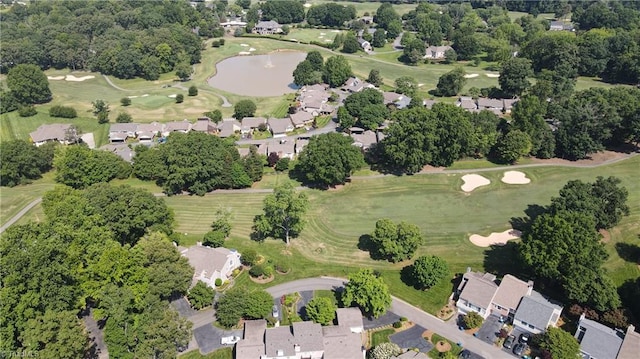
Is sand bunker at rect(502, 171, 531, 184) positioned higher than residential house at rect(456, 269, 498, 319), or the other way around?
sand bunker at rect(502, 171, 531, 184)

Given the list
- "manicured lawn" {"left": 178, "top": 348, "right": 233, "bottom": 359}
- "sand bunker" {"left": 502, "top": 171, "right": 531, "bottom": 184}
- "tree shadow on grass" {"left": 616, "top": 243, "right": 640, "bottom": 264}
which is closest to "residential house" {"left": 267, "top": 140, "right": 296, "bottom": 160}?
"sand bunker" {"left": 502, "top": 171, "right": 531, "bottom": 184}

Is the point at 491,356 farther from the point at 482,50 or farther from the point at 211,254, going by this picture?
the point at 482,50

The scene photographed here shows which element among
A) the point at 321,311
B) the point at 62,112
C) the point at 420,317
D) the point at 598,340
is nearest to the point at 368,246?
the point at 420,317

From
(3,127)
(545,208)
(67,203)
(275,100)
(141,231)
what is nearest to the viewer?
(67,203)

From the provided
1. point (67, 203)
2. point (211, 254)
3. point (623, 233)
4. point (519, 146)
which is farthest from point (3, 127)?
point (623, 233)

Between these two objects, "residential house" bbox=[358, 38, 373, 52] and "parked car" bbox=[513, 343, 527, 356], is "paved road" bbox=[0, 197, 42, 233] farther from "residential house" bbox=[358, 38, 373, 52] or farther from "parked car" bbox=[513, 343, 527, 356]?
"residential house" bbox=[358, 38, 373, 52]
